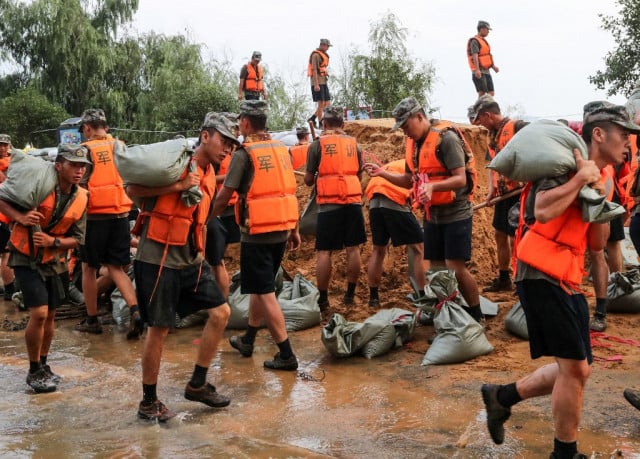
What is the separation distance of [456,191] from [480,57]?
770 cm

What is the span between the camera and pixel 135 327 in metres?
6.66

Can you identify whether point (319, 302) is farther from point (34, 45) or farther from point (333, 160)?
point (34, 45)

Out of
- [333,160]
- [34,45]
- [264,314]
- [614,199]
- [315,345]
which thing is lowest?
[315,345]

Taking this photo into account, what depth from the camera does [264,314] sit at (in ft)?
18.1

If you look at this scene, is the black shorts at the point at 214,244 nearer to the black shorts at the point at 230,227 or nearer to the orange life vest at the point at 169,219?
the black shorts at the point at 230,227

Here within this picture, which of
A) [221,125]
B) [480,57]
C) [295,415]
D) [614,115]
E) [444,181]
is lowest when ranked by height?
[295,415]

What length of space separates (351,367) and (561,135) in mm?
2783

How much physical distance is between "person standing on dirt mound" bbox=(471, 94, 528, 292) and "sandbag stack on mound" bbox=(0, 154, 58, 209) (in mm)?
3745

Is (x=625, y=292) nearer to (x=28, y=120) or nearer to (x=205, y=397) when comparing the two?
(x=205, y=397)

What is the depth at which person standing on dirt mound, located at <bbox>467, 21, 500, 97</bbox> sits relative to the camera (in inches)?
507

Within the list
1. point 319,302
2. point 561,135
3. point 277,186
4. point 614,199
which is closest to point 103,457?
point 277,186

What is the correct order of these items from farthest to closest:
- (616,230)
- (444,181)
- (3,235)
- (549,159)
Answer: (3,235) < (616,230) < (444,181) < (549,159)

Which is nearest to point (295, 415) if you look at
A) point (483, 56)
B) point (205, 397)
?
point (205, 397)

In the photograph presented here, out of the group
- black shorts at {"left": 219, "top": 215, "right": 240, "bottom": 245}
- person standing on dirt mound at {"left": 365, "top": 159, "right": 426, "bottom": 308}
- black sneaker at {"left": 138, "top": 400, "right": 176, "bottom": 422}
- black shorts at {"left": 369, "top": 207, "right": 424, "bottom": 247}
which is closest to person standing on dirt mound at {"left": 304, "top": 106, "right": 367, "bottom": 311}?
person standing on dirt mound at {"left": 365, "top": 159, "right": 426, "bottom": 308}
